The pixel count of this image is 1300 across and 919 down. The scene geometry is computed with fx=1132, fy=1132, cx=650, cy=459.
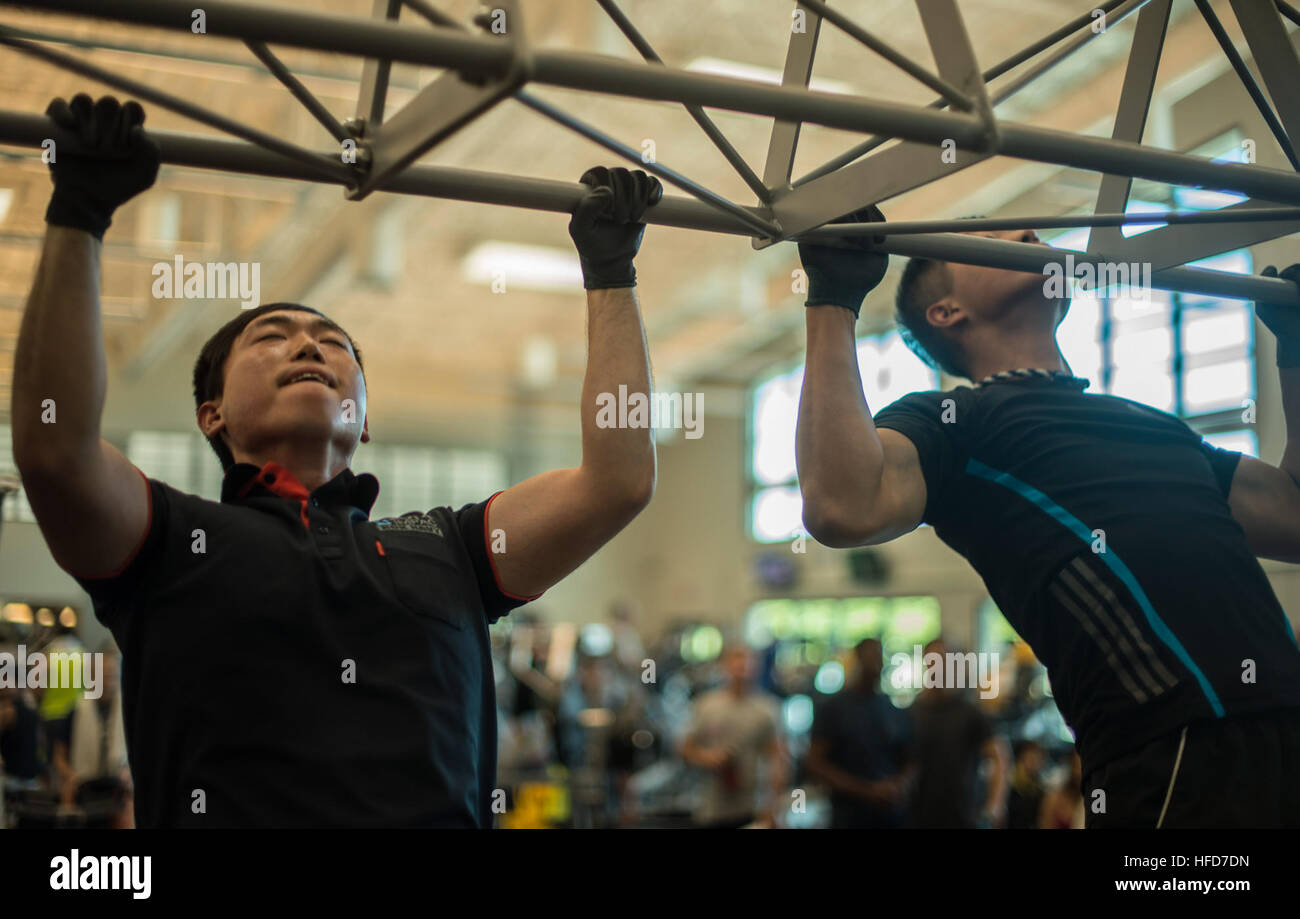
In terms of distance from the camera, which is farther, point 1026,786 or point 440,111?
point 1026,786

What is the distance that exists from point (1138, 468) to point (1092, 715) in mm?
442

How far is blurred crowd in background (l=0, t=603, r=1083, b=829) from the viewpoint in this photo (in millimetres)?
5768

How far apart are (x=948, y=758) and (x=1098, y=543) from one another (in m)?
5.08

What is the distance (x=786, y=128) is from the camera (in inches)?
84.8

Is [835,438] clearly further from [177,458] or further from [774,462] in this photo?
[177,458]

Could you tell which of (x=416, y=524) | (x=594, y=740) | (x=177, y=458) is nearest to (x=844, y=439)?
(x=416, y=524)

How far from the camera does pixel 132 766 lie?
5.44ft

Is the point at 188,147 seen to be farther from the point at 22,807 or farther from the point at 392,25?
the point at 22,807

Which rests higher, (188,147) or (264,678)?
(188,147)
